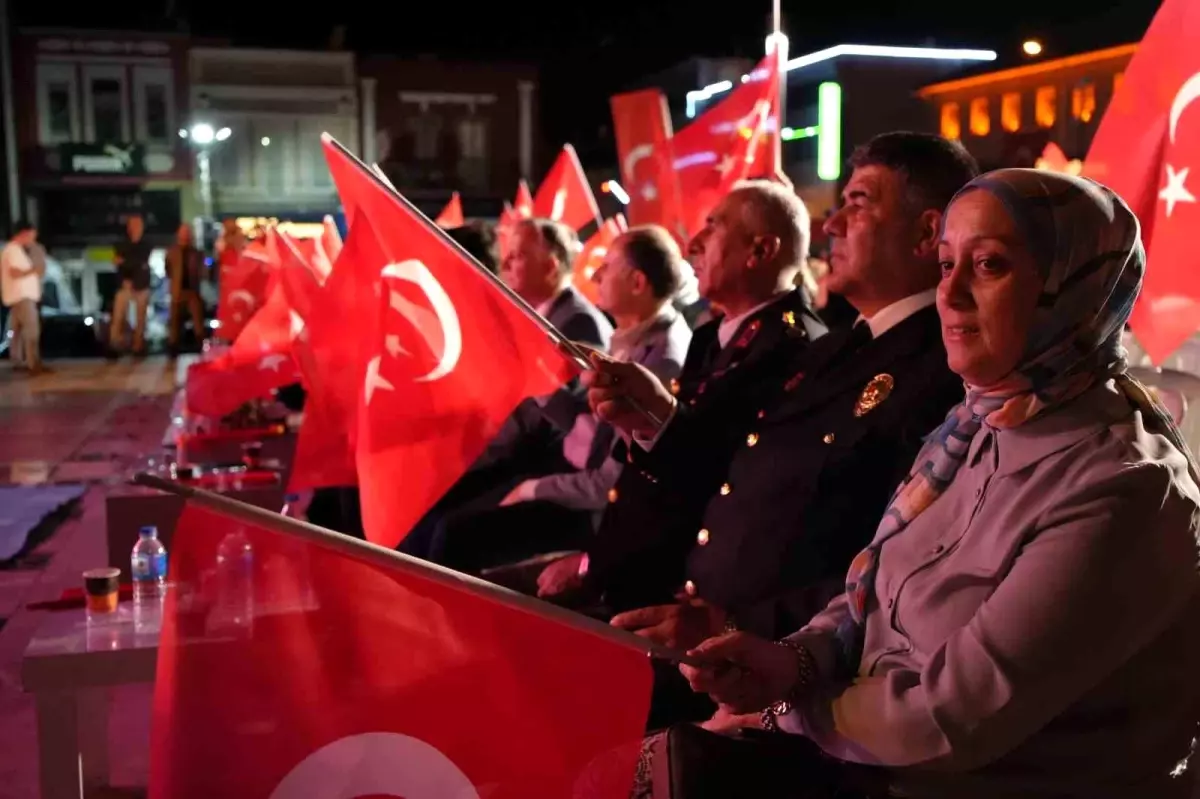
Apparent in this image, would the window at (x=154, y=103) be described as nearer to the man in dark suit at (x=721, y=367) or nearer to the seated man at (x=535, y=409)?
the seated man at (x=535, y=409)

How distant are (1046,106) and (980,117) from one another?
88.0 inches

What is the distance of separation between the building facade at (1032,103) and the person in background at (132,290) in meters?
13.6

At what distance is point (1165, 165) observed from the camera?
3520mm

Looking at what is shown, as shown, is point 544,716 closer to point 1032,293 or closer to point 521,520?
point 1032,293

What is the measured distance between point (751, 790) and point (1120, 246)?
1.02 meters

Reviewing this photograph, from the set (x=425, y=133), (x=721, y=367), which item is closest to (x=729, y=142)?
(x=721, y=367)

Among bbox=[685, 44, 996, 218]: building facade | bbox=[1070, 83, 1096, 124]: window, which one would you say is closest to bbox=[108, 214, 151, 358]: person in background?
bbox=[1070, 83, 1096, 124]: window

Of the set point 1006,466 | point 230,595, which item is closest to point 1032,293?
point 1006,466

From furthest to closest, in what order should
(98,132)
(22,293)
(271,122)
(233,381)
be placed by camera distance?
(271,122), (98,132), (22,293), (233,381)

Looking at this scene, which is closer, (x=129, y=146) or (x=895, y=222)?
(x=895, y=222)

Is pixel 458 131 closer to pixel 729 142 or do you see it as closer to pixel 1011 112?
pixel 1011 112

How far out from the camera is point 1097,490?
1610mm

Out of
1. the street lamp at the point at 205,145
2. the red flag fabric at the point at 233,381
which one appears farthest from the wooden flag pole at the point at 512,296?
the street lamp at the point at 205,145

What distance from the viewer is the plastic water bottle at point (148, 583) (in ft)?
10.8
